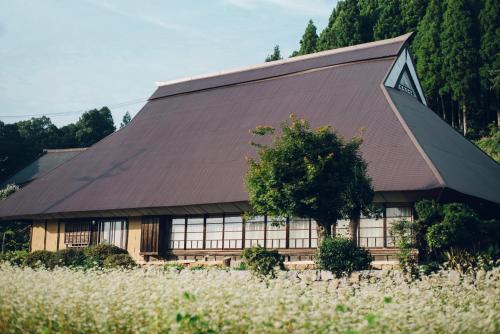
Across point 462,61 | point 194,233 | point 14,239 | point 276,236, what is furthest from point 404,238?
point 14,239

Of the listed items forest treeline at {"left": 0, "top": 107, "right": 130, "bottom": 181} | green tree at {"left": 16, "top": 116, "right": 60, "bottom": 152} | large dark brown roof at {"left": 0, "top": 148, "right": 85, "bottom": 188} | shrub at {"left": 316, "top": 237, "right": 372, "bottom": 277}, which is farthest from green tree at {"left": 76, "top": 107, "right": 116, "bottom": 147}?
shrub at {"left": 316, "top": 237, "right": 372, "bottom": 277}

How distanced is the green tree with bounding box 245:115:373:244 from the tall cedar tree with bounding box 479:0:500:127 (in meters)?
24.5

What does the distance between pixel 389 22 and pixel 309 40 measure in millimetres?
7357

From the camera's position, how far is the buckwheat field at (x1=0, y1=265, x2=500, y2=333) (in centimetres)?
930

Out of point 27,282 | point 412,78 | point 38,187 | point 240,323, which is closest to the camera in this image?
point 240,323

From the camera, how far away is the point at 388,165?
24000mm

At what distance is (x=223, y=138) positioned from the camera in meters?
31.2

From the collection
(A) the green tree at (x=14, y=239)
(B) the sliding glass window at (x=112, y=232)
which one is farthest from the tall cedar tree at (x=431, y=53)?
(A) the green tree at (x=14, y=239)

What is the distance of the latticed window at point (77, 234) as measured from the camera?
33.0m

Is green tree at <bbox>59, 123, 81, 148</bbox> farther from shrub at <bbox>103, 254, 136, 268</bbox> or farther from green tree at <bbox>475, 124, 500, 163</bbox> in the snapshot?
shrub at <bbox>103, 254, 136, 268</bbox>

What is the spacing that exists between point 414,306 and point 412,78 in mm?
23562

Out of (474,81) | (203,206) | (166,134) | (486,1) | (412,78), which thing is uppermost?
(486,1)

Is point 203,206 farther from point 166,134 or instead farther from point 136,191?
point 166,134

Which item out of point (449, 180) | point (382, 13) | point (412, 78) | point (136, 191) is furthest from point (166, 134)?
point (382, 13)
